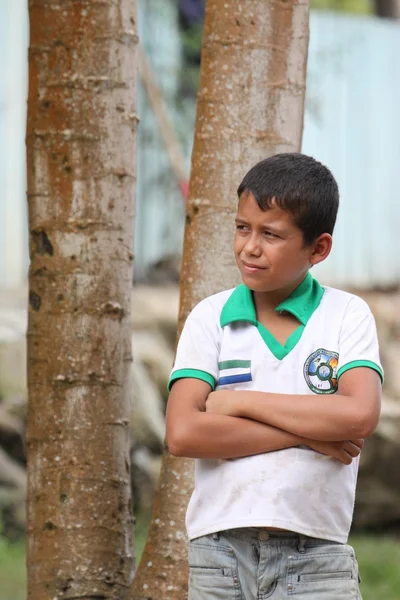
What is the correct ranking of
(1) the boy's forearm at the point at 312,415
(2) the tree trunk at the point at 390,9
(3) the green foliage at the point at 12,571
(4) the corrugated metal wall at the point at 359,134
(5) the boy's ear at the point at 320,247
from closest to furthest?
(1) the boy's forearm at the point at 312,415 → (5) the boy's ear at the point at 320,247 → (3) the green foliage at the point at 12,571 → (4) the corrugated metal wall at the point at 359,134 → (2) the tree trunk at the point at 390,9

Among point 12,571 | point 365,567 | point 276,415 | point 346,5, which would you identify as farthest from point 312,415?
point 346,5

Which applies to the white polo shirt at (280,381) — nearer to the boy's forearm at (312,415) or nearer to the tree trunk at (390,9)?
the boy's forearm at (312,415)

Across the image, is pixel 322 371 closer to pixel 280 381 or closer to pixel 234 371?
pixel 280 381

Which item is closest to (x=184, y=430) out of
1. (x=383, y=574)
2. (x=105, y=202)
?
(x=105, y=202)

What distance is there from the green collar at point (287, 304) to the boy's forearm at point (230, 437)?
0.26 metres

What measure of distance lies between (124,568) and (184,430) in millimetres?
1092

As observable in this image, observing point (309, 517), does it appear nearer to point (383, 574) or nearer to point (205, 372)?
point (205, 372)

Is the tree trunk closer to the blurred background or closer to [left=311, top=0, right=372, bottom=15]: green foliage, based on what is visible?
the blurred background

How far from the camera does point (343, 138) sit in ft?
32.3

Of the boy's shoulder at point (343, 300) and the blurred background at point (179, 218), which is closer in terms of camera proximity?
the boy's shoulder at point (343, 300)

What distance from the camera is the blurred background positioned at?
247 inches

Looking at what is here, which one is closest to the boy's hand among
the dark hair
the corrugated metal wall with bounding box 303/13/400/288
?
the dark hair

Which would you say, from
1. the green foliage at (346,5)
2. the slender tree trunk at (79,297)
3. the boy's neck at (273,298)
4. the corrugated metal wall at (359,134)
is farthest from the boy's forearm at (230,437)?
the green foliage at (346,5)

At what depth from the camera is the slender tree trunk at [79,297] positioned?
3.37 m
